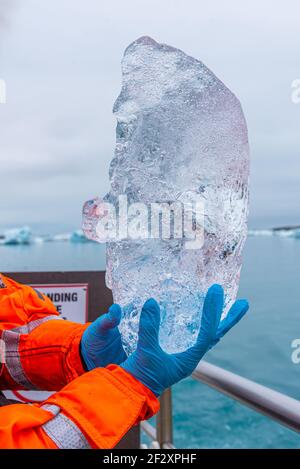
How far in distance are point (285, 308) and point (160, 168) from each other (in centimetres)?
1387

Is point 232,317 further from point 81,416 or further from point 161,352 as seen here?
point 81,416

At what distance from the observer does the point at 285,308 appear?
45.5 feet

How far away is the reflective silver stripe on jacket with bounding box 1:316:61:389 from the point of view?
1048mm

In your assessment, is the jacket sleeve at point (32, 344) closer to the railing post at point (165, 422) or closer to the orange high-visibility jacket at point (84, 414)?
the orange high-visibility jacket at point (84, 414)

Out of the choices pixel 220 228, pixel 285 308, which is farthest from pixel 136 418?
pixel 285 308

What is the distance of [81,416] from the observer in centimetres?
67

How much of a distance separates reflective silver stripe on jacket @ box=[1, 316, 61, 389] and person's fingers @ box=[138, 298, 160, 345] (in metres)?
0.43

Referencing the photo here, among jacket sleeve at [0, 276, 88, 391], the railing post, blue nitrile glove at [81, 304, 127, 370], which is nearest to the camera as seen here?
blue nitrile glove at [81, 304, 127, 370]

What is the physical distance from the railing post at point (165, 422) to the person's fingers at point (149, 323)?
43.6 inches
